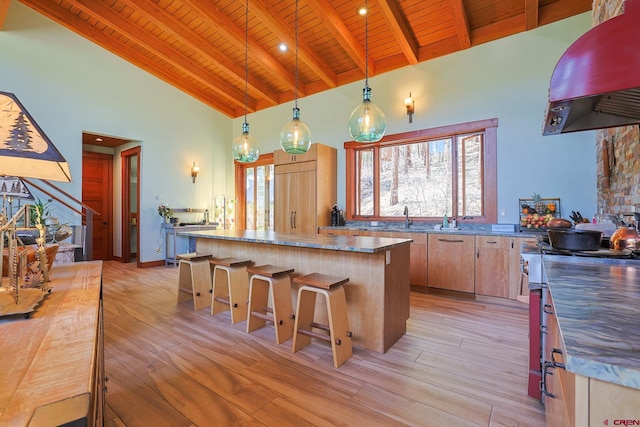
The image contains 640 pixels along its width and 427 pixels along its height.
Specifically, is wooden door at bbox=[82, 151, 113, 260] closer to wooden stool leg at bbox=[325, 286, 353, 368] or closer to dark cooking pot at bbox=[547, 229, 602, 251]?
wooden stool leg at bbox=[325, 286, 353, 368]

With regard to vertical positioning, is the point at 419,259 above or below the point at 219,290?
above

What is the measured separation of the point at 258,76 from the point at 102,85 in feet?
9.32

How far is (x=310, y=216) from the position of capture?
5.29m

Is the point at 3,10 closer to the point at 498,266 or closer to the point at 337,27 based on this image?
the point at 337,27

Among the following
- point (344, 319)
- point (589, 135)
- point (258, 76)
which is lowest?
point (344, 319)

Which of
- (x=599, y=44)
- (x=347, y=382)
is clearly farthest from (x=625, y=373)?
(x=347, y=382)

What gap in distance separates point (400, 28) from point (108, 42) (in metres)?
5.15

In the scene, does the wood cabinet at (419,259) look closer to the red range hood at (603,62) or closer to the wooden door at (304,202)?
the wooden door at (304,202)

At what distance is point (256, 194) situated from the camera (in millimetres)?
7188

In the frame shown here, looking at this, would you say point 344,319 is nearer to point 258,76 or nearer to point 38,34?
point 258,76

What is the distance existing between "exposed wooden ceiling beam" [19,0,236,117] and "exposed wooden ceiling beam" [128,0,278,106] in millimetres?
1222

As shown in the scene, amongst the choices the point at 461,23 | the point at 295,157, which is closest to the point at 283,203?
the point at 295,157

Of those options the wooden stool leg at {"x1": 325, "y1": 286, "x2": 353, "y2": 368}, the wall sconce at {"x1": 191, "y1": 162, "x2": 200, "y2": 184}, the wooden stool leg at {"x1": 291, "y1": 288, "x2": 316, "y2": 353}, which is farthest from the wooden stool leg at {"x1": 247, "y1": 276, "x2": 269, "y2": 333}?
the wall sconce at {"x1": 191, "y1": 162, "x2": 200, "y2": 184}

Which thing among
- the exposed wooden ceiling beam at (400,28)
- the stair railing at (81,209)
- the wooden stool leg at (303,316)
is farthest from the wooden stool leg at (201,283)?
the exposed wooden ceiling beam at (400,28)
